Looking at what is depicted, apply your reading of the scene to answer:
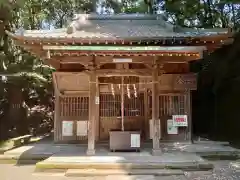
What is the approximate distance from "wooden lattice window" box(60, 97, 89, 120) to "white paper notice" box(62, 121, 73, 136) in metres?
0.32

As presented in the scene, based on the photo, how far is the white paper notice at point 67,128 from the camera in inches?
451

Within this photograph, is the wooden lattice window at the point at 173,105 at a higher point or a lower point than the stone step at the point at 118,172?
higher

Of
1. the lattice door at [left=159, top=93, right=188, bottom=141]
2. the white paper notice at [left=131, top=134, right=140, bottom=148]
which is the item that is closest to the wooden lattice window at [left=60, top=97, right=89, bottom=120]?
the white paper notice at [left=131, top=134, right=140, bottom=148]

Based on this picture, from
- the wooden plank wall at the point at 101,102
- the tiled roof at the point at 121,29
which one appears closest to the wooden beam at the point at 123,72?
the tiled roof at the point at 121,29

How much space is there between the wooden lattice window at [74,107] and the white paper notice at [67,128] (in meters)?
0.32

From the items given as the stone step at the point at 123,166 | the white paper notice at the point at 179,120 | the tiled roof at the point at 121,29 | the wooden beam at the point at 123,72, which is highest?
the tiled roof at the point at 121,29

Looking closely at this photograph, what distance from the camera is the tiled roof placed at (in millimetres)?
9953

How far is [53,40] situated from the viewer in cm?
932

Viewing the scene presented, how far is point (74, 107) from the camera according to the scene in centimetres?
1156

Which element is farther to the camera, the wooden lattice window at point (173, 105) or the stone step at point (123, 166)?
the wooden lattice window at point (173, 105)

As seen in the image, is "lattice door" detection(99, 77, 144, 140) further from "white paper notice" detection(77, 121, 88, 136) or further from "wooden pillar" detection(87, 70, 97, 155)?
"wooden pillar" detection(87, 70, 97, 155)

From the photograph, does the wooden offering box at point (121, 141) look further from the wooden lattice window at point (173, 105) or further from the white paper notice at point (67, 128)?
the white paper notice at point (67, 128)

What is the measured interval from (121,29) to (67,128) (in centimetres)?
448

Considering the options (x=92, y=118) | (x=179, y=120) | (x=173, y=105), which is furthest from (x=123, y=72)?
(x=179, y=120)
